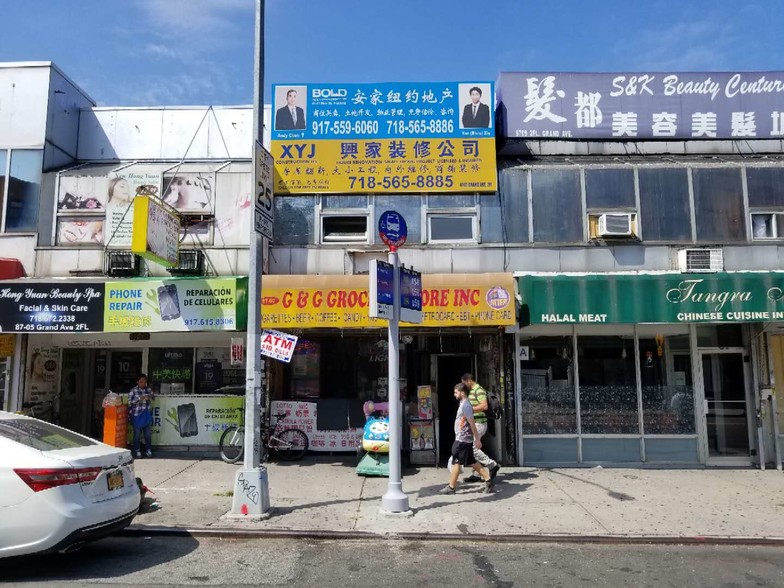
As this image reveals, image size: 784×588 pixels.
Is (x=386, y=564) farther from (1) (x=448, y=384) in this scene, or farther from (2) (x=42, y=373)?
(2) (x=42, y=373)

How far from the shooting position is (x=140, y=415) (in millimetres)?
11758

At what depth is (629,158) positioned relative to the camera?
12.3m

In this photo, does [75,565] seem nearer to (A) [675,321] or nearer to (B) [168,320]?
(B) [168,320]

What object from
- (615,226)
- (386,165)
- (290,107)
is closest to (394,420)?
(386,165)

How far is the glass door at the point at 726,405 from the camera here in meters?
11.5

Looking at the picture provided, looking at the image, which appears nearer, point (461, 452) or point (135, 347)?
point (461, 452)

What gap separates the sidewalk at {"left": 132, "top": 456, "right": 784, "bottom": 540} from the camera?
7.37m

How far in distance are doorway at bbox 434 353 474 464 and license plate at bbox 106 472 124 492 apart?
24.8 ft

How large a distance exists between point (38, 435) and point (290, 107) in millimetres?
8193

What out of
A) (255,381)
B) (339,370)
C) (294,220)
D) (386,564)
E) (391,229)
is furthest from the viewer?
(339,370)

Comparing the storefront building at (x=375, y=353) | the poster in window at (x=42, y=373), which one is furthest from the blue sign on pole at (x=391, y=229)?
the poster in window at (x=42, y=373)

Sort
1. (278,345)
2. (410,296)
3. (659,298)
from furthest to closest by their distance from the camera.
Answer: (659,298) < (278,345) < (410,296)

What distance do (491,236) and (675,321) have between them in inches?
143

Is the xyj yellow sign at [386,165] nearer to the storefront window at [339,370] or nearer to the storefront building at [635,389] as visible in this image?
the storefront building at [635,389]
